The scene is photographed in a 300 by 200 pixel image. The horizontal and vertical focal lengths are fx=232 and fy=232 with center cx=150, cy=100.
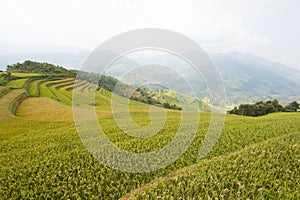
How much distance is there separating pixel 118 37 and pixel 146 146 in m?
6.12

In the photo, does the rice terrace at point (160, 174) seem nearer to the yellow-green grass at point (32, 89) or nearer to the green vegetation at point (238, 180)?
the green vegetation at point (238, 180)

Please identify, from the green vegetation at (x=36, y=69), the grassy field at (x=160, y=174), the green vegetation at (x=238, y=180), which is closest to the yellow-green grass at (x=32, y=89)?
the green vegetation at (x=36, y=69)

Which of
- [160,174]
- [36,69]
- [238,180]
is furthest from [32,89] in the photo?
[238,180]

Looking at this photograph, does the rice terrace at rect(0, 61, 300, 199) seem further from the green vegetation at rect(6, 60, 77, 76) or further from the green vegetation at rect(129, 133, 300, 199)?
the green vegetation at rect(6, 60, 77, 76)

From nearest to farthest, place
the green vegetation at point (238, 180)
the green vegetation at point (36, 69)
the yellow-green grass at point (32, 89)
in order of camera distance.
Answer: the green vegetation at point (238, 180) < the yellow-green grass at point (32, 89) < the green vegetation at point (36, 69)

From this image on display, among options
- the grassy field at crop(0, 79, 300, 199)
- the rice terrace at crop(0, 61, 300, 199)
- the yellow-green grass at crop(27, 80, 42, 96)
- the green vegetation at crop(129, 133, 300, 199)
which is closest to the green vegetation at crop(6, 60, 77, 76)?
the yellow-green grass at crop(27, 80, 42, 96)

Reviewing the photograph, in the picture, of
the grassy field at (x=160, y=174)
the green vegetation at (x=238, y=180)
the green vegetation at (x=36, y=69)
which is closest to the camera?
the green vegetation at (x=238, y=180)

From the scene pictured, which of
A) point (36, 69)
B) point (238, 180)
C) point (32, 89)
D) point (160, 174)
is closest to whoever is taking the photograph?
point (238, 180)

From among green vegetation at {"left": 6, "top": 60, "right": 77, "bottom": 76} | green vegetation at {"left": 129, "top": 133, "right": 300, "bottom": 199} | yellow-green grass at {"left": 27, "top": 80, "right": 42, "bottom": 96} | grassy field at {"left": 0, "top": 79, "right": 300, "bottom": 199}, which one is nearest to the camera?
green vegetation at {"left": 129, "top": 133, "right": 300, "bottom": 199}

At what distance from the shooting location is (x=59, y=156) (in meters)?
10.8

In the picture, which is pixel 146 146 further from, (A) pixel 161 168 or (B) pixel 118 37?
(B) pixel 118 37

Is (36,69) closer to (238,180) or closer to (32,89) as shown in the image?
(32,89)

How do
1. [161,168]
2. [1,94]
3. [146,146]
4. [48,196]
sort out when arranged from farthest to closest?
[1,94], [146,146], [161,168], [48,196]

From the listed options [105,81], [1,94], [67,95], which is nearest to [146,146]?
[1,94]
